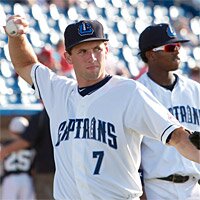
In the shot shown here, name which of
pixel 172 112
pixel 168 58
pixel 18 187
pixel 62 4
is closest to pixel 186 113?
pixel 172 112

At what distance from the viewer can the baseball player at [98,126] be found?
3646mm

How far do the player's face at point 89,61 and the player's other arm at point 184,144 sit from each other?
23.9 inches

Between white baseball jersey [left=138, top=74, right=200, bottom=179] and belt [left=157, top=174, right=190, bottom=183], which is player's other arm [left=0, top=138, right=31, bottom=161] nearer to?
white baseball jersey [left=138, top=74, right=200, bottom=179]

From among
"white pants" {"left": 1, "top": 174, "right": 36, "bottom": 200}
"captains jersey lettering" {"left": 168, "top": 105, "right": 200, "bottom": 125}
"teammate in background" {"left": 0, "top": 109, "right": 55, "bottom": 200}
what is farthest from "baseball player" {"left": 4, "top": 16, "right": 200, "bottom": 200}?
"white pants" {"left": 1, "top": 174, "right": 36, "bottom": 200}

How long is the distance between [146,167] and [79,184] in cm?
90

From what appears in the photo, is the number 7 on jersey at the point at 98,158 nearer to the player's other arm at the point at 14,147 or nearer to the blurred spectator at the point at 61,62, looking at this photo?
the player's other arm at the point at 14,147

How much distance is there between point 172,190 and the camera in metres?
4.52

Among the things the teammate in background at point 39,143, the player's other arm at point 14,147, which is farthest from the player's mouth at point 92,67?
the player's other arm at point 14,147

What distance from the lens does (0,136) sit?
8.73m

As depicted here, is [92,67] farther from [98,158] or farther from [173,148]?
[173,148]

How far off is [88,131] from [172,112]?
0.95 meters

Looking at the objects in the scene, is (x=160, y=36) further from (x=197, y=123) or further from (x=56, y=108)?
(x=56, y=108)

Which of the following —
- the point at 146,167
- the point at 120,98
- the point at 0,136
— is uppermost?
the point at 120,98

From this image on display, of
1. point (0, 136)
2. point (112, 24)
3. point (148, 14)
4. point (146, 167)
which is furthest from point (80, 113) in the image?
point (148, 14)
